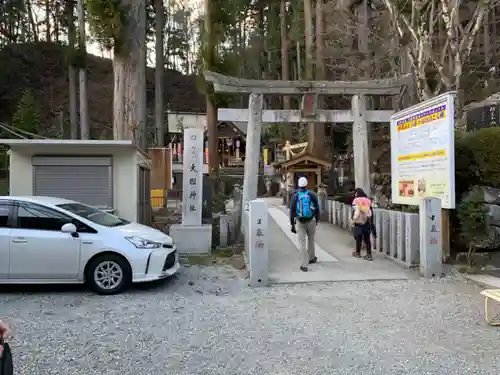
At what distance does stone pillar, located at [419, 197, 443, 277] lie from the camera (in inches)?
317

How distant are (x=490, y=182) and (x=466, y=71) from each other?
9957 mm

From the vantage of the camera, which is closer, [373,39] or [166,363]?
[166,363]

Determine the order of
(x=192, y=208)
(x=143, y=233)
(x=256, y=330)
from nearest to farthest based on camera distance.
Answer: (x=256, y=330) → (x=143, y=233) → (x=192, y=208)

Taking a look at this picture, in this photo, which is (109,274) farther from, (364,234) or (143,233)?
(364,234)

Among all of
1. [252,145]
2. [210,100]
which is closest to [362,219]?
[252,145]

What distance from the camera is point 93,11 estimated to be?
35.5ft

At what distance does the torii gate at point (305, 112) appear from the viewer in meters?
13.1

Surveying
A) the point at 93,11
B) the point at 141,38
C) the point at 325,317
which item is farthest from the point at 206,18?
the point at 325,317

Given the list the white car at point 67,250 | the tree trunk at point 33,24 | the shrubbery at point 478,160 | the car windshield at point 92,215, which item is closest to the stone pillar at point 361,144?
the shrubbery at point 478,160

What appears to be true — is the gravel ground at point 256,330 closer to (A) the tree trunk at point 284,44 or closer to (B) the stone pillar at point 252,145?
(B) the stone pillar at point 252,145

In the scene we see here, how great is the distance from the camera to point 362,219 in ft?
31.3

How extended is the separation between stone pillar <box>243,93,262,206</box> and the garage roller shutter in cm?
403

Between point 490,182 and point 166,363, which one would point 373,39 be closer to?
point 490,182

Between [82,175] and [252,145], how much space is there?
16.0 feet
